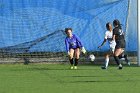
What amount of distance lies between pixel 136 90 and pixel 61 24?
11.7m

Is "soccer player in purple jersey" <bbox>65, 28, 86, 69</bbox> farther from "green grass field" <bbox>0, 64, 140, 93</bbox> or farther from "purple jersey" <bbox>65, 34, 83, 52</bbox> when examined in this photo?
"green grass field" <bbox>0, 64, 140, 93</bbox>

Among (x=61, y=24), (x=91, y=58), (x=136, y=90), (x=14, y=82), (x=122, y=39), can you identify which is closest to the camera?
(x=136, y=90)

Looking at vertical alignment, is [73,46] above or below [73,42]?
below

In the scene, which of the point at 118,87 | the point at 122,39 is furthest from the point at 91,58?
the point at 118,87

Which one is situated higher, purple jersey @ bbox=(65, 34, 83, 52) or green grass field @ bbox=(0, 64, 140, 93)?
purple jersey @ bbox=(65, 34, 83, 52)

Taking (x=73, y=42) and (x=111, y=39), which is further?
(x=73, y=42)

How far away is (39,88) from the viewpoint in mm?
11852

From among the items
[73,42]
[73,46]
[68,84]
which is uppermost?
[73,42]

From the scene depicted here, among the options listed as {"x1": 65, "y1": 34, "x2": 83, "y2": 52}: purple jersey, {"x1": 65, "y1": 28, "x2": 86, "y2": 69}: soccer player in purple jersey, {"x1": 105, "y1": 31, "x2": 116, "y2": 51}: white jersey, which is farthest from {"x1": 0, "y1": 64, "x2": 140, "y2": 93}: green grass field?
{"x1": 65, "y1": 34, "x2": 83, "y2": 52}: purple jersey

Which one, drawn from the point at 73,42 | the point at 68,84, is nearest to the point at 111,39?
the point at 73,42

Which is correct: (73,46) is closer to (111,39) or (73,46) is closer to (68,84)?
(111,39)

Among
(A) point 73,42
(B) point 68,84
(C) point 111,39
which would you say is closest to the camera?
(B) point 68,84

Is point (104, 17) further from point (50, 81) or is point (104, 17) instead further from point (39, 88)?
point (39, 88)

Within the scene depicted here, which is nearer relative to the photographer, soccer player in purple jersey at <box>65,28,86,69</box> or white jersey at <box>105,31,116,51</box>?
white jersey at <box>105,31,116,51</box>
